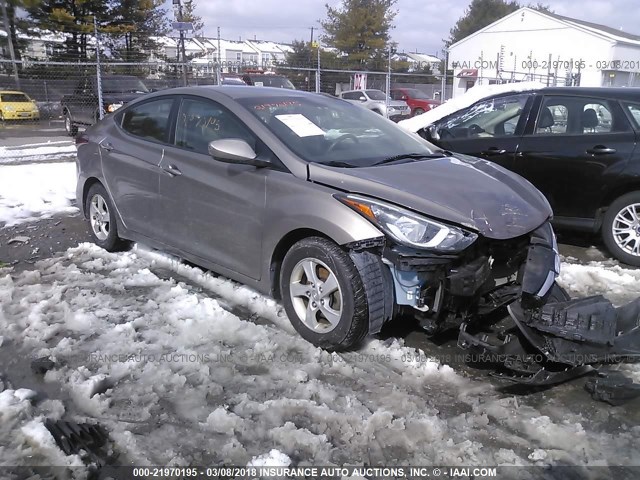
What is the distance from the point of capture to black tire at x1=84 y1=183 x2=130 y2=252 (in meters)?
5.25

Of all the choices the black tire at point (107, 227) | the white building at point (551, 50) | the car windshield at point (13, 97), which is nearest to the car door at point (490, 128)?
the black tire at point (107, 227)

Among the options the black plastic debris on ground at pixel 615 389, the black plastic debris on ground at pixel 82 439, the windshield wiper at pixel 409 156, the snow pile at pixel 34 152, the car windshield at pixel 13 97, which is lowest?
the black plastic debris on ground at pixel 82 439

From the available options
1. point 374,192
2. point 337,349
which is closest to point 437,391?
point 337,349

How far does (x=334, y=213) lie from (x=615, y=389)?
5.91ft

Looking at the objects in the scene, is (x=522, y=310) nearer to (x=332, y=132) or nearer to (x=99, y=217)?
(x=332, y=132)

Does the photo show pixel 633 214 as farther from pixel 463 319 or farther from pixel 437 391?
pixel 437 391

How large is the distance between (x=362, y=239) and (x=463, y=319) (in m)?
0.78

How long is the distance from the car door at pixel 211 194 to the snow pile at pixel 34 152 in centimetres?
757

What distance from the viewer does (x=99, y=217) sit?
5469 millimetres

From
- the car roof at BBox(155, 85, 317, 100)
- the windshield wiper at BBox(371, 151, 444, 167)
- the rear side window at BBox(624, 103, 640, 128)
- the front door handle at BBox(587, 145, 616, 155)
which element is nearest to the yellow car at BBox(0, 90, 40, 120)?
the car roof at BBox(155, 85, 317, 100)

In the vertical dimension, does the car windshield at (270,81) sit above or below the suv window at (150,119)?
above

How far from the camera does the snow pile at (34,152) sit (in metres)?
11.0

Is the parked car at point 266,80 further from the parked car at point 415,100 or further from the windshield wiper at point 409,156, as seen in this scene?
the windshield wiper at point 409,156

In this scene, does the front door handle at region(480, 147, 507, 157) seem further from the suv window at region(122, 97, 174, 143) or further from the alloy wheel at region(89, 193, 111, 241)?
the alloy wheel at region(89, 193, 111, 241)
